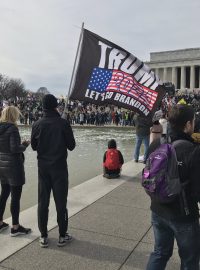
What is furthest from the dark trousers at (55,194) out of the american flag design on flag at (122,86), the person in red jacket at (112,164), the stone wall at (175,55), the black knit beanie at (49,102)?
the stone wall at (175,55)

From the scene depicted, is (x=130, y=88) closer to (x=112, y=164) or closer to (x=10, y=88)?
(x=112, y=164)

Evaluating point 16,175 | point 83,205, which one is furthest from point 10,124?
point 83,205

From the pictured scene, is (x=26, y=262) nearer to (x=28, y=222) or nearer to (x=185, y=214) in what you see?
(x=28, y=222)

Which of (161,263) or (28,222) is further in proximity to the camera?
(28,222)

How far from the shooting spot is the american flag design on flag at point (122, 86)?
6680mm

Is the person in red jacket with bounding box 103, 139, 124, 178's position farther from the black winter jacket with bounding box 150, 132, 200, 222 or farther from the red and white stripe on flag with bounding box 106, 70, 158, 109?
the black winter jacket with bounding box 150, 132, 200, 222

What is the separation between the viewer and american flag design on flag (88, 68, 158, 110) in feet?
21.9

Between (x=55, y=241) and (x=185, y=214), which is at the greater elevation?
(x=185, y=214)

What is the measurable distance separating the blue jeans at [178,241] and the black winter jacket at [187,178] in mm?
66

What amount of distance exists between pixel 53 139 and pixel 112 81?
8.35ft

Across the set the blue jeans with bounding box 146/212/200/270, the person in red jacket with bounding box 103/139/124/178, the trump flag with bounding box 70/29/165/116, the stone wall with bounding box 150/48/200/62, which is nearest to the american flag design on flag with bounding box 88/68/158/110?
the trump flag with bounding box 70/29/165/116

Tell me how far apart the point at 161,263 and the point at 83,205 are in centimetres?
336

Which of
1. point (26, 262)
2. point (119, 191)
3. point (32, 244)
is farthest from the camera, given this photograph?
point (119, 191)

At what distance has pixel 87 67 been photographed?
6305mm
